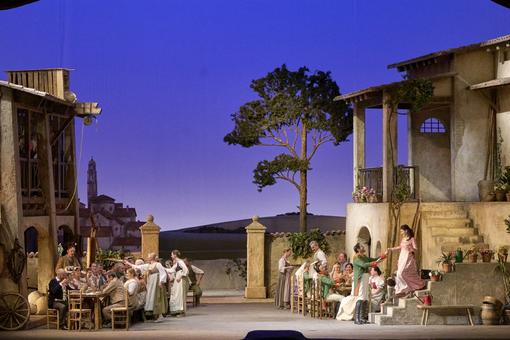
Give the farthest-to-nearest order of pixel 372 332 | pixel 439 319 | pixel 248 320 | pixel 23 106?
pixel 23 106
pixel 248 320
pixel 439 319
pixel 372 332

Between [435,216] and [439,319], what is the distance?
470 cm

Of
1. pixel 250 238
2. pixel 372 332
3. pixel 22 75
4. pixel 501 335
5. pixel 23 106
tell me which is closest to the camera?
pixel 501 335

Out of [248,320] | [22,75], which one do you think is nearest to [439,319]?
[248,320]

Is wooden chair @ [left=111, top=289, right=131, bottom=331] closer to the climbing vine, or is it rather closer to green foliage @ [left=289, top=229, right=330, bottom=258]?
the climbing vine

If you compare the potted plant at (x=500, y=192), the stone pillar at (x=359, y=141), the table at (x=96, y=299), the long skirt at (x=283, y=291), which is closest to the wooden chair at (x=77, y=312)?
the table at (x=96, y=299)

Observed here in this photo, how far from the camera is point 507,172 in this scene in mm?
21547

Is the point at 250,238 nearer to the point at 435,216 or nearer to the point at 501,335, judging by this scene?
the point at 435,216

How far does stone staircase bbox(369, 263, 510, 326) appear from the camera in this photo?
16984 mm

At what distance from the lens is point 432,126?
83.1ft

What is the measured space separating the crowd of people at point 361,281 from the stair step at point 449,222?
2050mm

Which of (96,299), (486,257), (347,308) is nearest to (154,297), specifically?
(96,299)

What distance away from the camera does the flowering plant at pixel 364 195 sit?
2341 centimetres

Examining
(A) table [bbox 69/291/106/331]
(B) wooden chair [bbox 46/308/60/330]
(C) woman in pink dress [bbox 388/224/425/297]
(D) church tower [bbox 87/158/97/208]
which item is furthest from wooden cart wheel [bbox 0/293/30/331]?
(D) church tower [bbox 87/158/97/208]

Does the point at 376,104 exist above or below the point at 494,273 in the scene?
above
